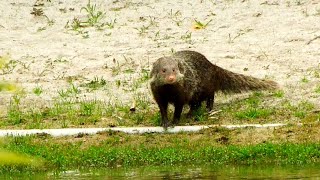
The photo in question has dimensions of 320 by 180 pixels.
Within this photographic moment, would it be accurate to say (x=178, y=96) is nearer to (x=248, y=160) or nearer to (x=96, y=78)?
(x=248, y=160)

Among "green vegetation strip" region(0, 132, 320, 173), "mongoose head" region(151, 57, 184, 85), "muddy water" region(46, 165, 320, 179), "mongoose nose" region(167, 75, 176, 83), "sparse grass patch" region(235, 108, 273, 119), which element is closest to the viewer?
"muddy water" region(46, 165, 320, 179)

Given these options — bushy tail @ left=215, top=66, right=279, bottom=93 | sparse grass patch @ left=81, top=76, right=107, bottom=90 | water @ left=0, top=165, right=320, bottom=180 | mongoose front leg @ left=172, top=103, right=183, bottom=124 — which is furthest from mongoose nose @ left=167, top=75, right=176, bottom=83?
sparse grass patch @ left=81, top=76, right=107, bottom=90

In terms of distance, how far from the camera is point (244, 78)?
33.6ft

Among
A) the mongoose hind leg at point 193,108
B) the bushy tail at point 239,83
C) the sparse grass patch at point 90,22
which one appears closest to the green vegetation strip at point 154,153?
the mongoose hind leg at point 193,108

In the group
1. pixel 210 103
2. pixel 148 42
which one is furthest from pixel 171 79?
pixel 148 42

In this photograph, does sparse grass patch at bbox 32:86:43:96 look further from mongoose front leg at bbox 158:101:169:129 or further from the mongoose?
mongoose front leg at bbox 158:101:169:129

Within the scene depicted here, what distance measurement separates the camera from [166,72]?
28.6 feet

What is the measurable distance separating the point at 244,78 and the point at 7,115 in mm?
3089

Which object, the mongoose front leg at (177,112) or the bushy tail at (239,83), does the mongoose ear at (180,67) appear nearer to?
the mongoose front leg at (177,112)

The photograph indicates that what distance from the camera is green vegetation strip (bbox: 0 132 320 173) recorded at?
744 centimetres

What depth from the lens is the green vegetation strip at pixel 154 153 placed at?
7.44 metres

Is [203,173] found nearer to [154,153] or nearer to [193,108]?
[154,153]

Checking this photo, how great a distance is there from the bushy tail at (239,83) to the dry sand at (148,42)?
0.35m

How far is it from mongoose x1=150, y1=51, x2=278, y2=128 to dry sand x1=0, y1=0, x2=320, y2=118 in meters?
0.69
